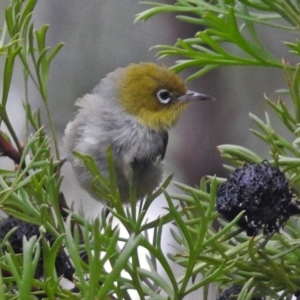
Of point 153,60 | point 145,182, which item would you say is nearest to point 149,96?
point 145,182

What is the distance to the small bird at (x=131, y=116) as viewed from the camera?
1595 mm

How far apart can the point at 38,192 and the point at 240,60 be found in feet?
0.93

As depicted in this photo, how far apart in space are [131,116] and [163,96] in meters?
0.10

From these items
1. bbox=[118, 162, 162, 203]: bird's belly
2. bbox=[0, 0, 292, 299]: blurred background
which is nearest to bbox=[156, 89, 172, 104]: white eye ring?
bbox=[118, 162, 162, 203]: bird's belly

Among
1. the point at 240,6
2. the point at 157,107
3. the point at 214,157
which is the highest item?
the point at 240,6

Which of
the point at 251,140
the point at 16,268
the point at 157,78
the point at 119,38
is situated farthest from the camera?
the point at 119,38

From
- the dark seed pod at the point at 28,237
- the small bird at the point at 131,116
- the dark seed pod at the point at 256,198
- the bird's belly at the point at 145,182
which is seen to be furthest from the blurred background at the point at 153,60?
the dark seed pod at the point at 256,198

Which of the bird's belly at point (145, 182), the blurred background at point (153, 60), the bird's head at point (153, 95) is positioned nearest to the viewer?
the bird's belly at point (145, 182)

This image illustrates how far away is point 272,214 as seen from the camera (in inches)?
24.6

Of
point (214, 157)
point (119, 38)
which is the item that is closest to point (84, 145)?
→ point (214, 157)

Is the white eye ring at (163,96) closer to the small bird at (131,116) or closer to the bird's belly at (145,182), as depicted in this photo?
the small bird at (131,116)

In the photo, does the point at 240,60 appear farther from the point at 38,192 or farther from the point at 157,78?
the point at 157,78

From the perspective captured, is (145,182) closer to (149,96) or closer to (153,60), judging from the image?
(149,96)

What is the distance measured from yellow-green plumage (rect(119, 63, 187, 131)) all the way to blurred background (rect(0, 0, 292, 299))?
34.4 inches
